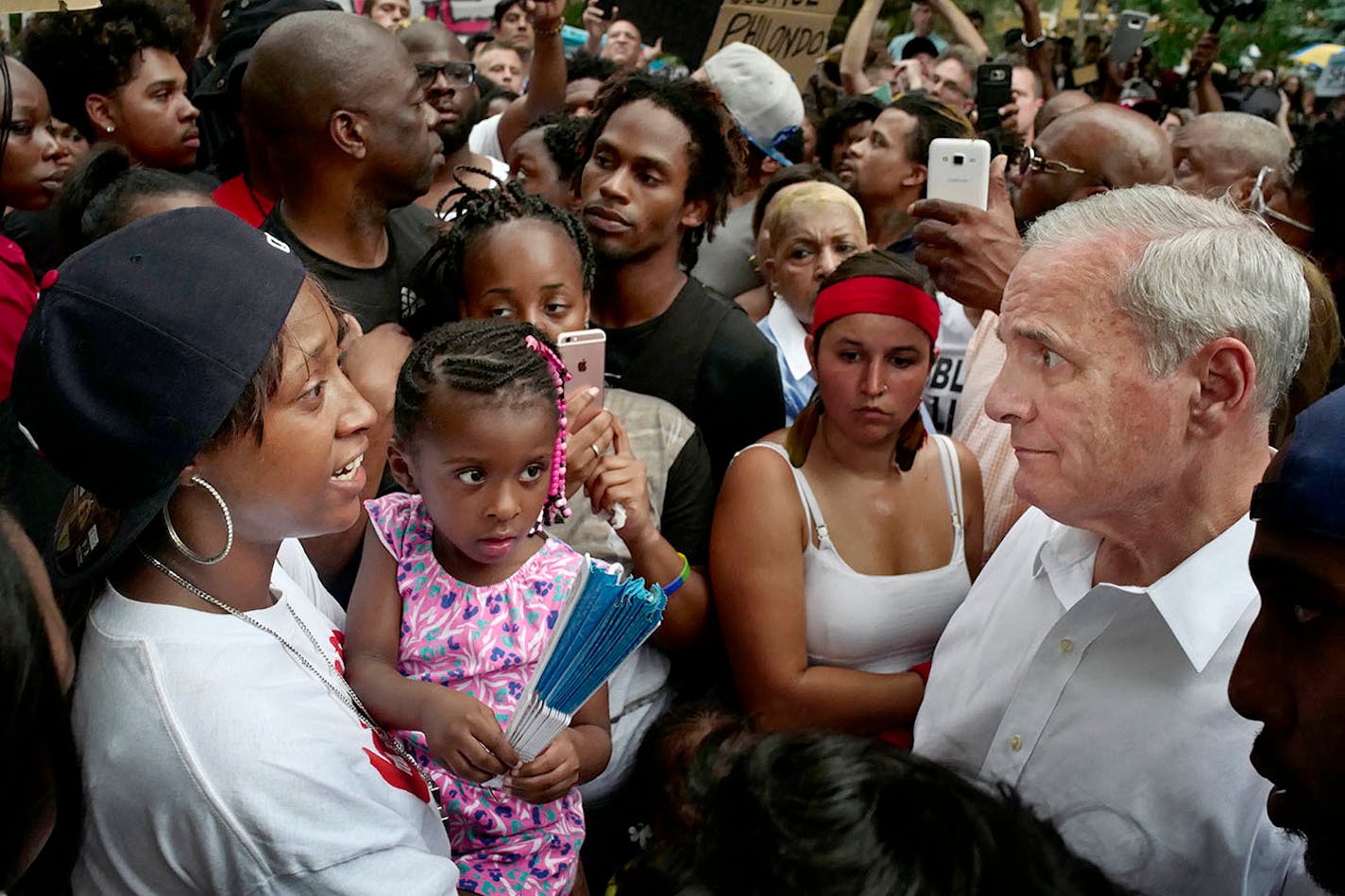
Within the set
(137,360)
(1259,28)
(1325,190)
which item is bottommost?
(1259,28)

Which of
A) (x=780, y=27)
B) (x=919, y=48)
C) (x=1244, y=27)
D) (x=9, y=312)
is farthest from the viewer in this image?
(x=1244, y=27)

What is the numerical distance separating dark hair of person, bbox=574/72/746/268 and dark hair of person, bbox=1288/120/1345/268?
177cm

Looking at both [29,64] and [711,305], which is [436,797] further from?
[29,64]

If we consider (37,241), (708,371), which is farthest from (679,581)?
(37,241)

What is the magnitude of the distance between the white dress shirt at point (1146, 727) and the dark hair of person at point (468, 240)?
1426mm

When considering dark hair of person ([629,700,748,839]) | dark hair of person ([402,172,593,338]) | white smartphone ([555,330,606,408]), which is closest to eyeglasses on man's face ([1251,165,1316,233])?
dark hair of person ([402,172,593,338])

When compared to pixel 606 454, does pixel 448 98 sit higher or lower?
lower

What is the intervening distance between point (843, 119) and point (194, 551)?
4851 millimetres

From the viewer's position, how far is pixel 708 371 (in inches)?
114

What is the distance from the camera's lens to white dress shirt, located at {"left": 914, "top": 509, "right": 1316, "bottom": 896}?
Result: 168 cm

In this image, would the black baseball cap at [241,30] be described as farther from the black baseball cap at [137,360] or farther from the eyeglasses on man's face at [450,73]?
the black baseball cap at [137,360]

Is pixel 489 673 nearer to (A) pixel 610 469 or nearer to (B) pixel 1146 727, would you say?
(A) pixel 610 469

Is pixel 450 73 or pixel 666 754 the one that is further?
pixel 450 73

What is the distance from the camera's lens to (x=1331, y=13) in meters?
13.6
